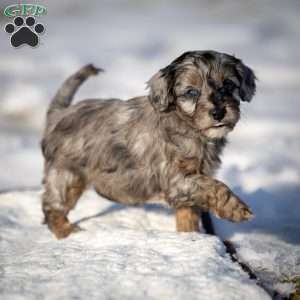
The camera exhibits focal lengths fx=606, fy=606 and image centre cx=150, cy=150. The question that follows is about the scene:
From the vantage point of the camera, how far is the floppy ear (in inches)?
180

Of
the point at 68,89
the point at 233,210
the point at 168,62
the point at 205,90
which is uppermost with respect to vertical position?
the point at 168,62

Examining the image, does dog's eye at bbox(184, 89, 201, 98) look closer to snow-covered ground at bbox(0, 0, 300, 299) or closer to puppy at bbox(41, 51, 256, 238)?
puppy at bbox(41, 51, 256, 238)

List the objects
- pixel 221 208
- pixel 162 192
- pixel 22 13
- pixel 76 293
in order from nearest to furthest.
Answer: pixel 76 293
pixel 221 208
pixel 162 192
pixel 22 13

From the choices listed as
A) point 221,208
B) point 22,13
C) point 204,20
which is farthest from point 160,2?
point 221,208

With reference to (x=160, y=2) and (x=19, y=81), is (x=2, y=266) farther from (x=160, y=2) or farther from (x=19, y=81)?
(x=160, y=2)

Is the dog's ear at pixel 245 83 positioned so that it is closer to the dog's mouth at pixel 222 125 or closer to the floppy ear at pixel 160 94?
the dog's mouth at pixel 222 125

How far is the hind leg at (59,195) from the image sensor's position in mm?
5219

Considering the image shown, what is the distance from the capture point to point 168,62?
31.6ft

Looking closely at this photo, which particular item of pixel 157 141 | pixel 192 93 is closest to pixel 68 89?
pixel 157 141

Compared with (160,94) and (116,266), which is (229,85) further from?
(116,266)

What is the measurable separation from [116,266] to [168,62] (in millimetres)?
6244

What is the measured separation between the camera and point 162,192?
4891 mm

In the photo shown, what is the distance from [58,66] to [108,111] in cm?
491

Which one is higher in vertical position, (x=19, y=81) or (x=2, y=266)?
(x=19, y=81)
